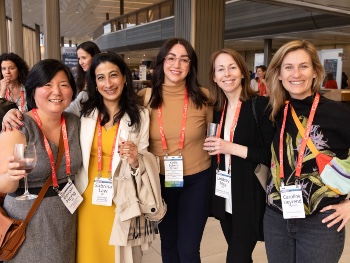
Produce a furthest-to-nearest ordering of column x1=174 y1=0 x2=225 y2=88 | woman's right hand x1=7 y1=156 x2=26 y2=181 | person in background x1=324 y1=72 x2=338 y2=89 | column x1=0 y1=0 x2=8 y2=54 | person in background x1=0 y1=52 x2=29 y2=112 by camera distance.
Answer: column x1=0 y1=0 x2=8 y2=54 → person in background x1=324 y1=72 x2=338 y2=89 → column x1=174 y1=0 x2=225 y2=88 → person in background x1=0 y1=52 x2=29 y2=112 → woman's right hand x1=7 y1=156 x2=26 y2=181

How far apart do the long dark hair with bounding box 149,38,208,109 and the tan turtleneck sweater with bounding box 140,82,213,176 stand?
0.13 feet

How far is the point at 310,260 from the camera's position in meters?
1.67

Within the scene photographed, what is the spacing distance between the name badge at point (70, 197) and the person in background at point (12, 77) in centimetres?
251

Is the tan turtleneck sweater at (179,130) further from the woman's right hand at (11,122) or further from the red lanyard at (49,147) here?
the woman's right hand at (11,122)

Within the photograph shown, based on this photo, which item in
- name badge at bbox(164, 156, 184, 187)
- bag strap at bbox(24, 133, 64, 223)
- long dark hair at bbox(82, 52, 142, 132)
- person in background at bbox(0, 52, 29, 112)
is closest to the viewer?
bag strap at bbox(24, 133, 64, 223)

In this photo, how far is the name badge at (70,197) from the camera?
188cm

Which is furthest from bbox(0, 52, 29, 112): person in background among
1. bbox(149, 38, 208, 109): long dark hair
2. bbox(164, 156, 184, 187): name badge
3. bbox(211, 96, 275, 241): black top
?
bbox(211, 96, 275, 241): black top

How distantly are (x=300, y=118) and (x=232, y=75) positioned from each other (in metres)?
0.54

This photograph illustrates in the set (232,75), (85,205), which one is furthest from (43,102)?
(232,75)

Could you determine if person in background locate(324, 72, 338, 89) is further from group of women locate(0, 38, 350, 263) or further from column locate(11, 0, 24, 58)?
group of women locate(0, 38, 350, 263)

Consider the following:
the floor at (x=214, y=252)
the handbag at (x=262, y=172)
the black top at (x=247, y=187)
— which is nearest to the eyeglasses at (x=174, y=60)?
the black top at (x=247, y=187)

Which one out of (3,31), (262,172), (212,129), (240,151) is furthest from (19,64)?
(3,31)

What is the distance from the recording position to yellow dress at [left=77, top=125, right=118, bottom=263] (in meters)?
2.03

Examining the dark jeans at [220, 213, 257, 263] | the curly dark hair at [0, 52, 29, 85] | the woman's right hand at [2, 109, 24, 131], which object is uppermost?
the curly dark hair at [0, 52, 29, 85]
